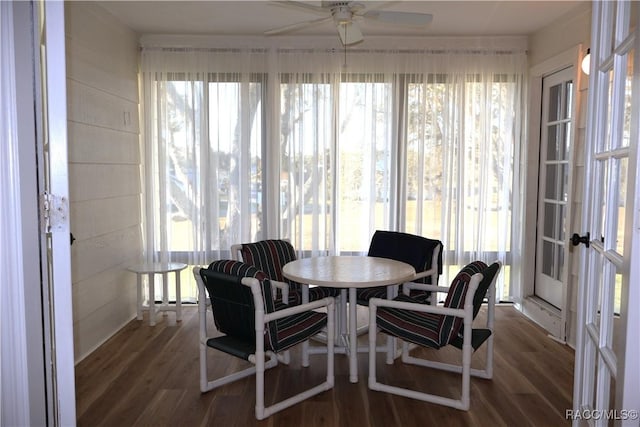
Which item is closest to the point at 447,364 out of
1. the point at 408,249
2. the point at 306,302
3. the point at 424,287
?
the point at 424,287

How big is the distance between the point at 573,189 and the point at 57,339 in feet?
11.7

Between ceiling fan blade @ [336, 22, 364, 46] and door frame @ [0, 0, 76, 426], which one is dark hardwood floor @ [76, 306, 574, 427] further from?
ceiling fan blade @ [336, 22, 364, 46]

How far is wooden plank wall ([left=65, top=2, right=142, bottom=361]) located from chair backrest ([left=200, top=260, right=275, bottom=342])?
4.39 feet

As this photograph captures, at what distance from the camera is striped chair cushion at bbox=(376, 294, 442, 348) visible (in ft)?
8.79

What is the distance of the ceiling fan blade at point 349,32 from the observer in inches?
115

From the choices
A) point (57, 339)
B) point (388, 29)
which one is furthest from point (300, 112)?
point (57, 339)

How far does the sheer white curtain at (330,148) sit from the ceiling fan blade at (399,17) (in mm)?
1652

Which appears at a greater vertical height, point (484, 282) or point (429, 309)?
point (484, 282)

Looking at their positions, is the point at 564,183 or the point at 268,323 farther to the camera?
the point at 564,183

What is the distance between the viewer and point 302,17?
13.1 ft

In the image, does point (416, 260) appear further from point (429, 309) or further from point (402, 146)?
point (402, 146)

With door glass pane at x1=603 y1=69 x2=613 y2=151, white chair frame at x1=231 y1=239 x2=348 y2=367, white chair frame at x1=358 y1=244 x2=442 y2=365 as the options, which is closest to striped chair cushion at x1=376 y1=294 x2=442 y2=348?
white chair frame at x1=358 y1=244 x2=442 y2=365

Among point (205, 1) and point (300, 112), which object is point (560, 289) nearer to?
point (300, 112)

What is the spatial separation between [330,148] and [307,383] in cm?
231
